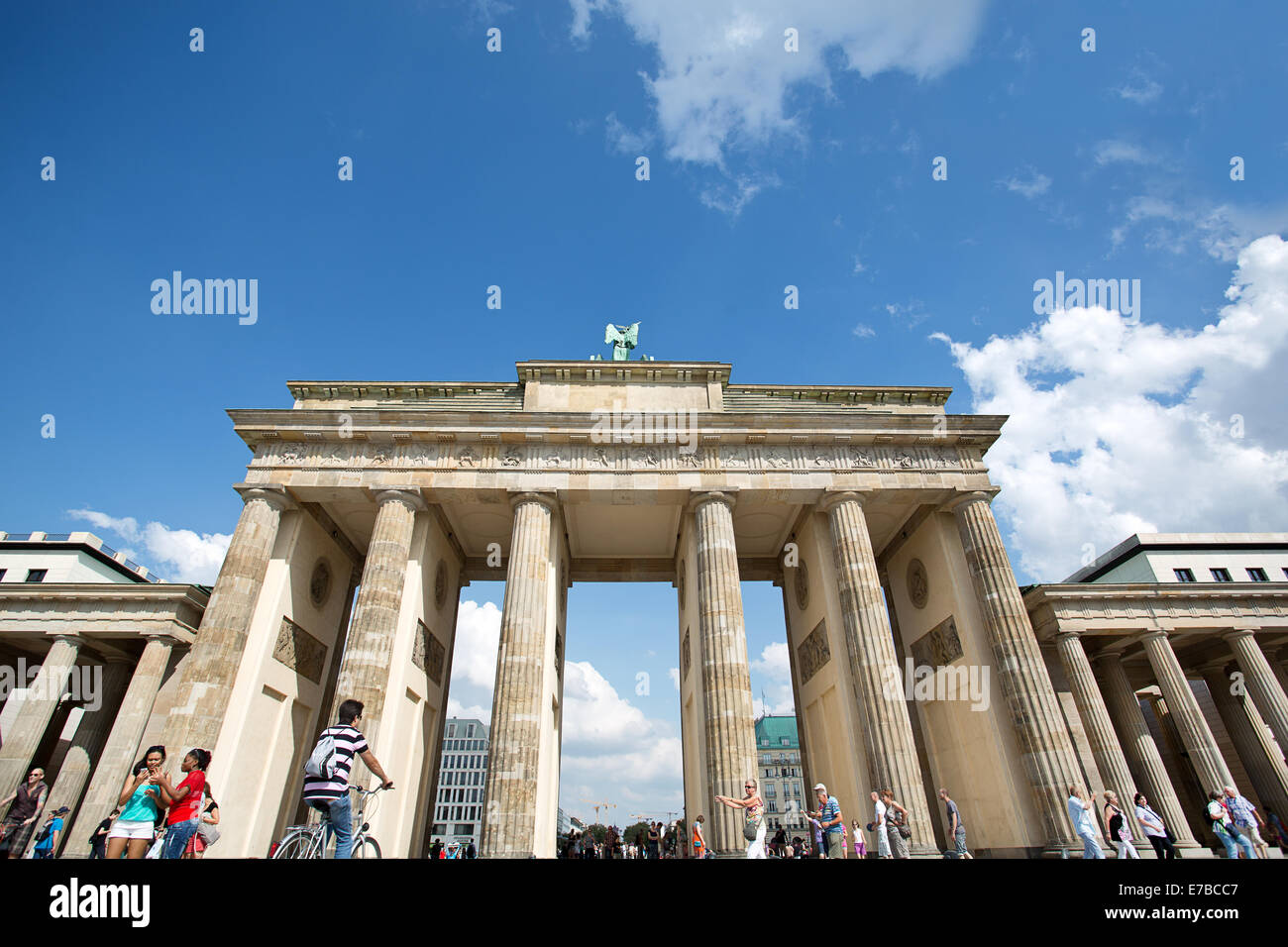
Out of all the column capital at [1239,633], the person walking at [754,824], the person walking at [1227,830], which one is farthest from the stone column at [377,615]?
the column capital at [1239,633]

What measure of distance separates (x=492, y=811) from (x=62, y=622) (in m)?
18.2

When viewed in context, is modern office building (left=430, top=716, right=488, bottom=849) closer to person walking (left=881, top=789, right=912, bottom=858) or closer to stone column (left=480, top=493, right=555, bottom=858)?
stone column (left=480, top=493, right=555, bottom=858)

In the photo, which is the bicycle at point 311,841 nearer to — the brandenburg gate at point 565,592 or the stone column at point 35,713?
the brandenburg gate at point 565,592

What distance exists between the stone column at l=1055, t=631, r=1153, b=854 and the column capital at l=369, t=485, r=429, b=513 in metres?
23.3

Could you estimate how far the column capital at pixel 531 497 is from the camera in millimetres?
18750

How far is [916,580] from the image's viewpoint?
21.8m

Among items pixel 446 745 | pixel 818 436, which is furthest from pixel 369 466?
pixel 446 745

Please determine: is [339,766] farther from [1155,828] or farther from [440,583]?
[440,583]

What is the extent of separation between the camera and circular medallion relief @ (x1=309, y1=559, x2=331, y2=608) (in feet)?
67.4

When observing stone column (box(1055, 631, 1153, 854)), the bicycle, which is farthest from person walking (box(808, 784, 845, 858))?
stone column (box(1055, 631, 1153, 854))

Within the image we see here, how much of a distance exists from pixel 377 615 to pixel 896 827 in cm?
1416

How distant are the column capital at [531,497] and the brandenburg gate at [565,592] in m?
0.06

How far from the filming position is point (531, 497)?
18766 millimetres
